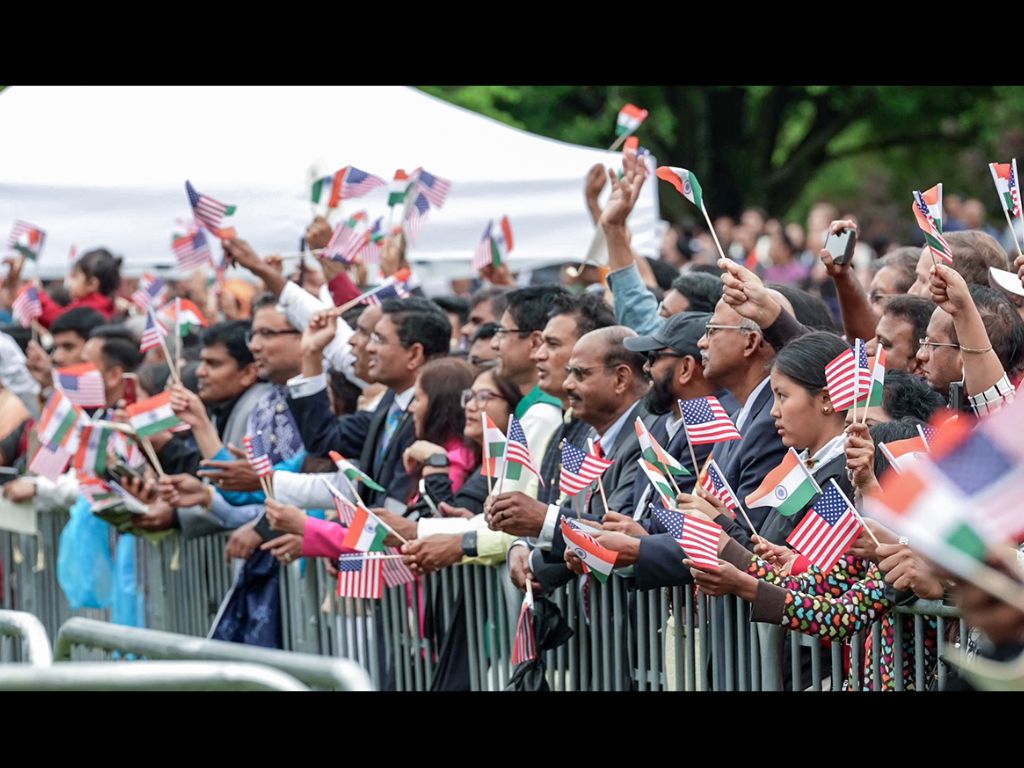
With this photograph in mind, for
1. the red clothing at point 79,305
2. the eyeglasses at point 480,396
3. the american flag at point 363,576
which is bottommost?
the american flag at point 363,576

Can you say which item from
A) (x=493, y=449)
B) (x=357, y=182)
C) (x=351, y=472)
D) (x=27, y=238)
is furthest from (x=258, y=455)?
(x=27, y=238)

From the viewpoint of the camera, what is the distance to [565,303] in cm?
833

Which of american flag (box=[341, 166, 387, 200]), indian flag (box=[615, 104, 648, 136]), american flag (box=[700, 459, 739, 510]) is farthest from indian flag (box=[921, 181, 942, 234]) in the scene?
american flag (box=[341, 166, 387, 200])

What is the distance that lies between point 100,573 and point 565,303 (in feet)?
14.0

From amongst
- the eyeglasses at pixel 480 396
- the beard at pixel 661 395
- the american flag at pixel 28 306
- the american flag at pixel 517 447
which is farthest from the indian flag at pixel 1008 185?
the american flag at pixel 28 306

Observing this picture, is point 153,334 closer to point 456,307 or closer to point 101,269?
point 456,307

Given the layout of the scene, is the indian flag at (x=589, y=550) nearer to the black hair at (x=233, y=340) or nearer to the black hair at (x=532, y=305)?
the black hair at (x=532, y=305)

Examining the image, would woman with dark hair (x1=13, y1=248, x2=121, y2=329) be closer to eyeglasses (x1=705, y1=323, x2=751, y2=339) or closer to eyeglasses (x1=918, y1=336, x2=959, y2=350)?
eyeglasses (x1=705, y1=323, x2=751, y2=339)

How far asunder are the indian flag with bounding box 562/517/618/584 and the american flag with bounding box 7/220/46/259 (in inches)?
309

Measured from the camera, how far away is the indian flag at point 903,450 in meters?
5.38

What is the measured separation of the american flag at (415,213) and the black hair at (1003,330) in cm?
600
